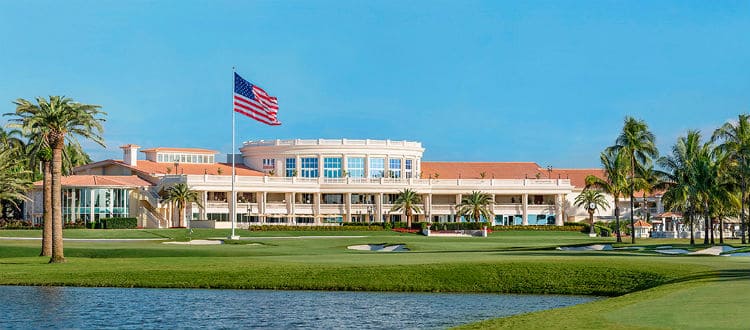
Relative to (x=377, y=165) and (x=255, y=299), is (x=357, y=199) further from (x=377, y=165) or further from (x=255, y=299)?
(x=255, y=299)

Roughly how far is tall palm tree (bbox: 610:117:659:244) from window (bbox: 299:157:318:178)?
50332 millimetres

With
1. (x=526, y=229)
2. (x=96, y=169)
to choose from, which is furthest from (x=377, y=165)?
(x=96, y=169)

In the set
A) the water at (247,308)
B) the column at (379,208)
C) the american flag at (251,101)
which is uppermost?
the american flag at (251,101)

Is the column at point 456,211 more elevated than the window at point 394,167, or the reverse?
the window at point 394,167

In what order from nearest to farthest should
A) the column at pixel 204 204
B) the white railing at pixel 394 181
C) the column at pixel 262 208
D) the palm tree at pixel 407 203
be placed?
the column at pixel 204 204 → the white railing at pixel 394 181 → the column at pixel 262 208 → the palm tree at pixel 407 203

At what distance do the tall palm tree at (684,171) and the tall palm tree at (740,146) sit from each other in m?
2.56

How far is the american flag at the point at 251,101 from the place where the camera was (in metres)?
78.2

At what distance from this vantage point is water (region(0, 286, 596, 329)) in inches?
1088

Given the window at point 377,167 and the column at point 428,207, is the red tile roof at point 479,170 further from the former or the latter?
the column at point 428,207

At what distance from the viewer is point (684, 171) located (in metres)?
78.3

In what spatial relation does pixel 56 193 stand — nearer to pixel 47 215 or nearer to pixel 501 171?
pixel 47 215

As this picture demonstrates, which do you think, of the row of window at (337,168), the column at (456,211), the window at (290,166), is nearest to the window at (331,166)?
the row of window at (337,168)

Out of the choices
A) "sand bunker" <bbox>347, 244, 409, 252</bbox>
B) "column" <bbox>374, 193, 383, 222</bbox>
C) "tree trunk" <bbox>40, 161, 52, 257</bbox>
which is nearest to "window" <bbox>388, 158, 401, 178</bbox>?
"column" <bbox>374, 193, 383, 222</bbox>

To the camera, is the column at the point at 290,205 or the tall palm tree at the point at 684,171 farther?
the column at the point at 290,205
